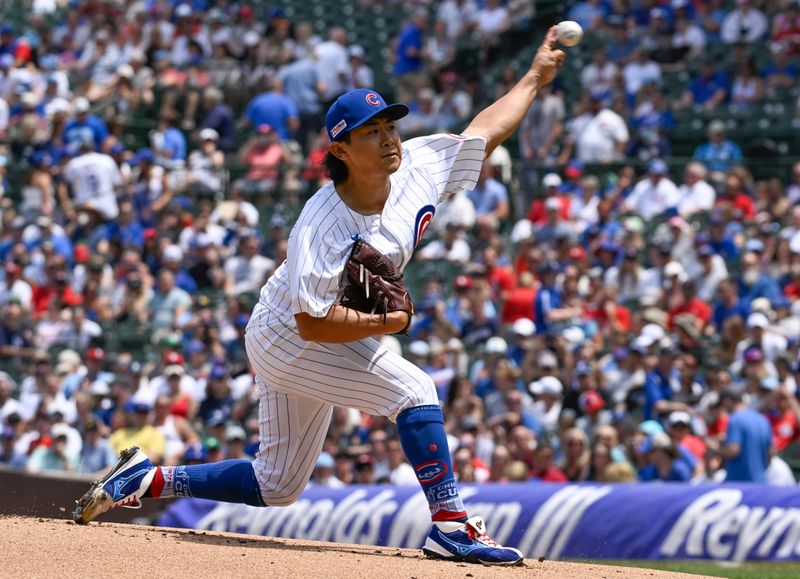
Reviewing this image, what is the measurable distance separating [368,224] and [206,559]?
1.38 m

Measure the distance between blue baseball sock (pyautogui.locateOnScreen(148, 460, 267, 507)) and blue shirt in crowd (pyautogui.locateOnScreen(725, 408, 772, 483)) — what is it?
4.53m

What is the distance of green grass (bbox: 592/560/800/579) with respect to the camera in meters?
7.83

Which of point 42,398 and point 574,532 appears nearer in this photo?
point 574,532

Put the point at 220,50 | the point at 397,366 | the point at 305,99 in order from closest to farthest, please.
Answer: the point at 397,366
the point at 305,99
the point at 220,50

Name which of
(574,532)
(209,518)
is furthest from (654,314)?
(209,518)

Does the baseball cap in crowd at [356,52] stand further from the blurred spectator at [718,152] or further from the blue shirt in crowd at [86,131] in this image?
the blurred spectator at [718,152]

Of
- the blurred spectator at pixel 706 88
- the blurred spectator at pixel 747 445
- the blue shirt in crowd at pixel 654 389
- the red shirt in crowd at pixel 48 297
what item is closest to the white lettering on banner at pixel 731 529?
the blurred spectator at pixel 747 445

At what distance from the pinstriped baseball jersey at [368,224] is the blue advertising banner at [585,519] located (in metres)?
3.70

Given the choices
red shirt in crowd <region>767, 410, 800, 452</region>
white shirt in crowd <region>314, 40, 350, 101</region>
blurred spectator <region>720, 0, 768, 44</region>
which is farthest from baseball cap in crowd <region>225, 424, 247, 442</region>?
blurred spectator <region>720, 0, 768, 44</region>

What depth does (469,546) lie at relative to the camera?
541 cm

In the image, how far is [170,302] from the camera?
13906mm

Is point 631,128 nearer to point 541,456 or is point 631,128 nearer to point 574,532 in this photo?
point 541,456

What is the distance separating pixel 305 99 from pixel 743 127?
5.34 m

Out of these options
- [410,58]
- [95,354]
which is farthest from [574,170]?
[95,354]
